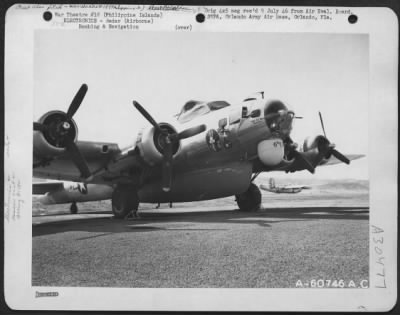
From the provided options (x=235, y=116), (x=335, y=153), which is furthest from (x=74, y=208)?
(x=335, y=153)

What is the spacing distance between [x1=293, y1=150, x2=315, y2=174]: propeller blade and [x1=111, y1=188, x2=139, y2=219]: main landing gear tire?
1.59 meters

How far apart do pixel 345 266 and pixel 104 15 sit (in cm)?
264

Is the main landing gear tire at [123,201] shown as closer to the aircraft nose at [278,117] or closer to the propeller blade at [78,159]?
the propeller blade at [78,159]

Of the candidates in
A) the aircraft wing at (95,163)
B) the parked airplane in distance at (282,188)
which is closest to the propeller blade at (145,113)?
the aircraft wing at (95,163)

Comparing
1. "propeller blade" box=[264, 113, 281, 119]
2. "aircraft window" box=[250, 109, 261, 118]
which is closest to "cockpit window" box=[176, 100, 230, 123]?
"aircraft window" box=[250, 109, 261, 118]

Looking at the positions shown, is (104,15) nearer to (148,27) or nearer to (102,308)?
(148,27)

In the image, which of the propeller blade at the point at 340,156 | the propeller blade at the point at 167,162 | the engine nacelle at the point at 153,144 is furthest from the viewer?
the propeller blade at the point at 167,162

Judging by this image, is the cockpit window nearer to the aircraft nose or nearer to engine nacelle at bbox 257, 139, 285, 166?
the aircraft nose

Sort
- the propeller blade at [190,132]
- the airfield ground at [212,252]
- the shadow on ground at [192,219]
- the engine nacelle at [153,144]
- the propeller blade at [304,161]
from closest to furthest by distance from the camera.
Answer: the airfield ground at [212,252], the shadow on ground at [192,219], the propeller blade at [304,161], the engine nacelle at [153,144], the propeller blade at [190,132]

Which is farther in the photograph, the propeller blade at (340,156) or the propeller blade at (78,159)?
the propeller blade at (78,159)

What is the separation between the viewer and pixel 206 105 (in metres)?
2.88

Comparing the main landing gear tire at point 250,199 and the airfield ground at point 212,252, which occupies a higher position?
the main landing gear tire at point 250,199

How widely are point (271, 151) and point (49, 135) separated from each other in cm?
202

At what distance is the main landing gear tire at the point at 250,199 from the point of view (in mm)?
3037
